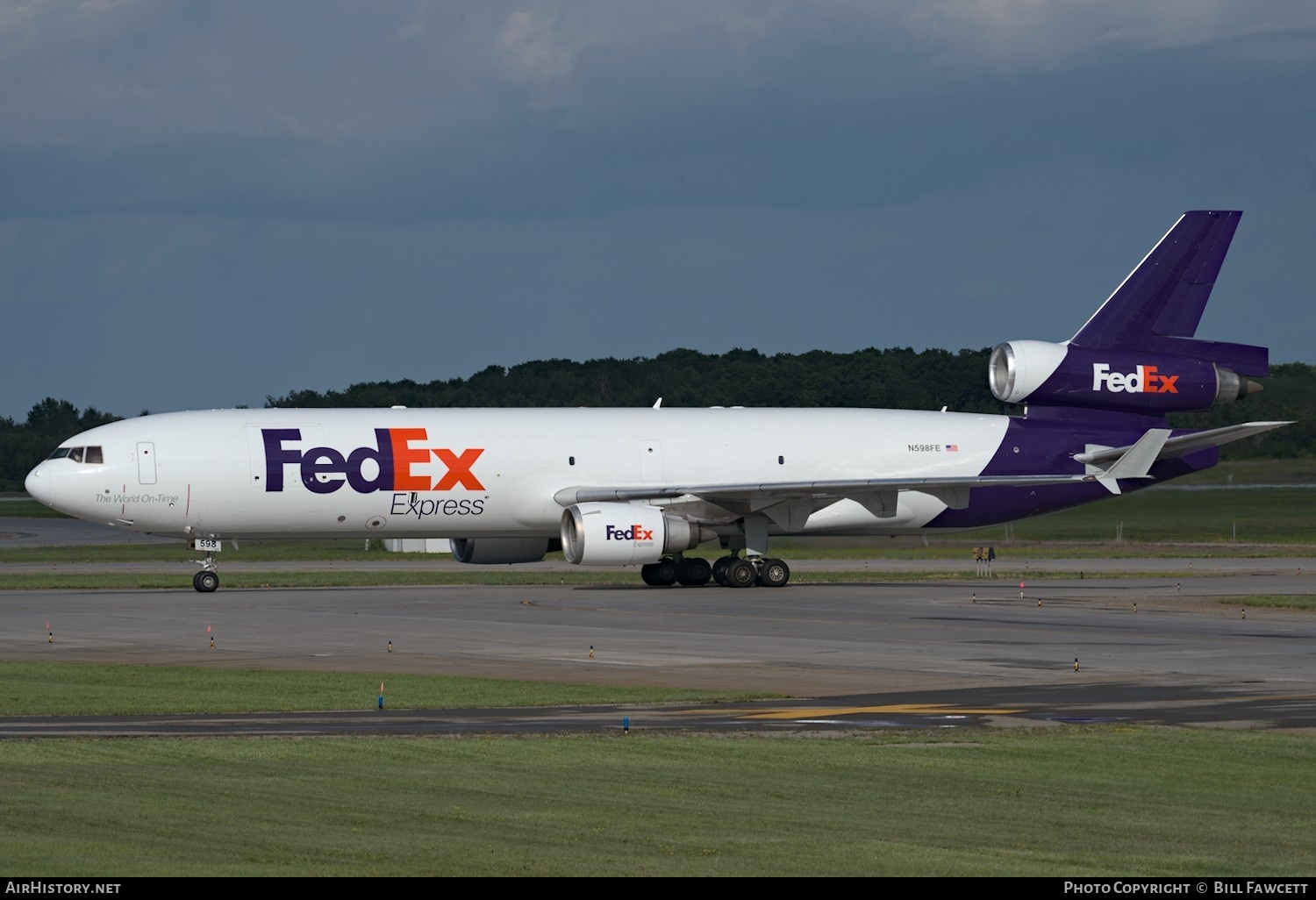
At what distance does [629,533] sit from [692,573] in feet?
14.8

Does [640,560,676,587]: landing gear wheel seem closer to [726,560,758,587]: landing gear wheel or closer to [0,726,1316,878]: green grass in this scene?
[726,560,758,587]: landing gear wheel

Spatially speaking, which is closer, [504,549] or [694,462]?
[694,462]

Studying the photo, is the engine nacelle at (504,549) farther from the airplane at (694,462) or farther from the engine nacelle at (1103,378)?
the engine nacelle at (1103,378)

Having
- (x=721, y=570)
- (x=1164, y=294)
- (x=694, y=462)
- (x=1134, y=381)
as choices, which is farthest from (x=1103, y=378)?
(x=721, y=570)

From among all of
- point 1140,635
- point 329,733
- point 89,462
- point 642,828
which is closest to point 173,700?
point 329,733

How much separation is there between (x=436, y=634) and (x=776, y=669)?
788 centimetres

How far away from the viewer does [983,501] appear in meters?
46.8

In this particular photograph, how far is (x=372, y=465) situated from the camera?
4238 cm

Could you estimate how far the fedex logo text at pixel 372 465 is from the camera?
42000mm

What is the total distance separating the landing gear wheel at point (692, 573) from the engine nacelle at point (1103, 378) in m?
9.94

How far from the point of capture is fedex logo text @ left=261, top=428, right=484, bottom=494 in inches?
1654

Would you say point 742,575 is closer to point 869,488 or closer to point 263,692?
point 869,488

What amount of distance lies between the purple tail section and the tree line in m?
20.8

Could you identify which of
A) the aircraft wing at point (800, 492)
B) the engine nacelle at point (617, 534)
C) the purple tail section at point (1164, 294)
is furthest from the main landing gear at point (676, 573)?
the purple tail section at point (1164, 294)
